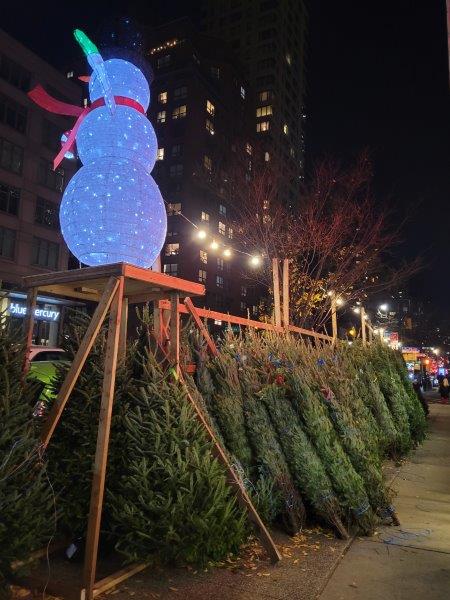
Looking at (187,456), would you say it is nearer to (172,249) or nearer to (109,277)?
(109,277)

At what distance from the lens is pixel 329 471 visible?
530 cm

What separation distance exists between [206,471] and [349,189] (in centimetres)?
1400

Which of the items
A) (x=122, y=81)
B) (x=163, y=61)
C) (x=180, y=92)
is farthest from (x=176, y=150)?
(x=122, y=81)

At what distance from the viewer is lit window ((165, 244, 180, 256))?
59312 mm

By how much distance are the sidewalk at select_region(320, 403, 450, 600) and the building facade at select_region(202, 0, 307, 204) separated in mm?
85592

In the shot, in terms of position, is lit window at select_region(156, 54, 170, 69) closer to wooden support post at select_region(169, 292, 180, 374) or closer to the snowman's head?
the snowman's head

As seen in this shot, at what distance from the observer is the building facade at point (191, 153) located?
2313 inches

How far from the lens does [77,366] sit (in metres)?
3.92

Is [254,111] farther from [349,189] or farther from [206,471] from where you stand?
[206,471]

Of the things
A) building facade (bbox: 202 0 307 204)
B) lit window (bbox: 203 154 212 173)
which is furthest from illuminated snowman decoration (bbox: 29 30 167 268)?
building facade (bbox: 202 0 307 204)

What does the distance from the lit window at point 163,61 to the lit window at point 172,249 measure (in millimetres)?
25661

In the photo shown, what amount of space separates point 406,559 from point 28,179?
34.0 metres

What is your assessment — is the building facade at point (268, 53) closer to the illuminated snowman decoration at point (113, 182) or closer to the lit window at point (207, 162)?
the lit window at point (207, 162)

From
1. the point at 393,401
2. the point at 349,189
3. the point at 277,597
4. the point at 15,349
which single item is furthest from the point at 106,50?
the point at 349,189
